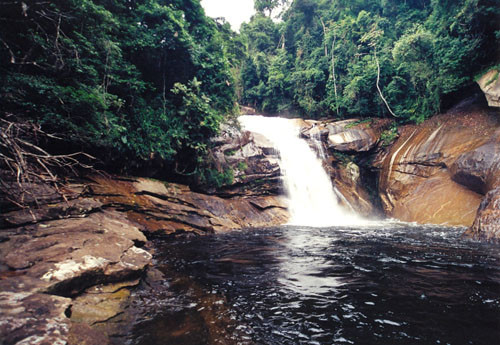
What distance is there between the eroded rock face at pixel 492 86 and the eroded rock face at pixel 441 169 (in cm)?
141

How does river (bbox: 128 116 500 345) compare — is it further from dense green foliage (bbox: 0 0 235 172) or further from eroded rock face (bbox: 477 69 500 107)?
eroded rock face (bbox: 477 69 500 107)

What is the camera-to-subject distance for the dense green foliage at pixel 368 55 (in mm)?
12367

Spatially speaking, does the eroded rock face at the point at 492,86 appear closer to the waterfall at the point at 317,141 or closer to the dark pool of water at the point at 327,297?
the dark pool of water at the point at 327,297

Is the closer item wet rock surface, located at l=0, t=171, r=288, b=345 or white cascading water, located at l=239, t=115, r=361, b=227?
wet rock surface, located at l=0, t=171, r=288, b=345

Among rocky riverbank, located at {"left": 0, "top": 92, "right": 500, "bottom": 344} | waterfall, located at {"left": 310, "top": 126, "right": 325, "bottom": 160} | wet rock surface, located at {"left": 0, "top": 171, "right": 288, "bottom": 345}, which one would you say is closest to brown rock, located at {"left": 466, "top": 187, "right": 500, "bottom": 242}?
rocky riverbank, located at {"left": 0, "top": 92, "right": 500, "bottom": 344}

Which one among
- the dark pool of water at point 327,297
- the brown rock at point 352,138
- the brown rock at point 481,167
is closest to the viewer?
the dark pool of water at point 327,297

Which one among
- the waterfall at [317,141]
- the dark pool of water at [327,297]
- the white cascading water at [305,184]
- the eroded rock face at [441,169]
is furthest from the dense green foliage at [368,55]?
the dark pool of water at [327,297]

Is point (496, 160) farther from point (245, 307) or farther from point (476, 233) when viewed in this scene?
point (245, 307)

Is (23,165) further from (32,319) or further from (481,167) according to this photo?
(481,167)

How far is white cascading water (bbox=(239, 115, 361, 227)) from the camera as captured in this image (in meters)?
14.1

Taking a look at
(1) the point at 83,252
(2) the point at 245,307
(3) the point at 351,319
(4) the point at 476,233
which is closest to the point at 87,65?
(1) the point at 83,252

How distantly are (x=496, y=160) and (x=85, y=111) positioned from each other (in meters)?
14.3

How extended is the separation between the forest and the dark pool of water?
389cm

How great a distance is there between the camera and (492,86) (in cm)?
1094
